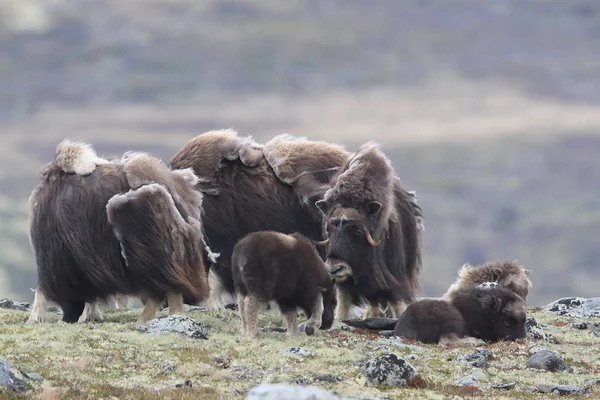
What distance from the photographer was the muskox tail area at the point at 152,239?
983 centimetres

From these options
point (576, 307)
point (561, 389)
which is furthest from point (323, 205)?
point (576, 307)

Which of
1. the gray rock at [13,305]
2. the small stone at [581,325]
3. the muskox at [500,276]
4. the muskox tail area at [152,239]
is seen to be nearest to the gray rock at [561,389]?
the muskox at [500,276]

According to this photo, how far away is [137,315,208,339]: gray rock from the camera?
891 cm

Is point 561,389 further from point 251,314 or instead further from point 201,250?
point 201,250

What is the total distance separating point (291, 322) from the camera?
29.7 feet

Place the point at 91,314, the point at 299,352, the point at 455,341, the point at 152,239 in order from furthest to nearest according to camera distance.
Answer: the point at 91,314 → the point at 152,239 → the point at 455,341 → the point at 299,352

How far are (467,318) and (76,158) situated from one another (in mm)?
3921

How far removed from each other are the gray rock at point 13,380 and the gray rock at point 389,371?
2.27 metres

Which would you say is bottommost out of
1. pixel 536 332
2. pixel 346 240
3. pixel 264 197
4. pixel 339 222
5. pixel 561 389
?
pixel 561 389

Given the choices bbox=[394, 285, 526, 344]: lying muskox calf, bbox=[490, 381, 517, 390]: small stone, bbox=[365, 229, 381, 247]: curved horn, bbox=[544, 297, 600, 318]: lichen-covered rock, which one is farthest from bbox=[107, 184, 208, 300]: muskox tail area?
bbox=[544, 297, 600, 318]: lichen-covered rock

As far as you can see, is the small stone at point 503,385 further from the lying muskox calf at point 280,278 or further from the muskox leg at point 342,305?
the muskox leg at point 342,305

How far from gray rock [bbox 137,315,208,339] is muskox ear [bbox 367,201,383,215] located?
1970 mm

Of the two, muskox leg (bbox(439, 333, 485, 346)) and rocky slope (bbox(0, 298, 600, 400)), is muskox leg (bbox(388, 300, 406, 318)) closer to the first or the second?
rocky slope (bbox(0, 298, 600, 400))

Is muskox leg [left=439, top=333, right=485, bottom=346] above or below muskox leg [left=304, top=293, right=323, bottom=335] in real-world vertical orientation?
below
